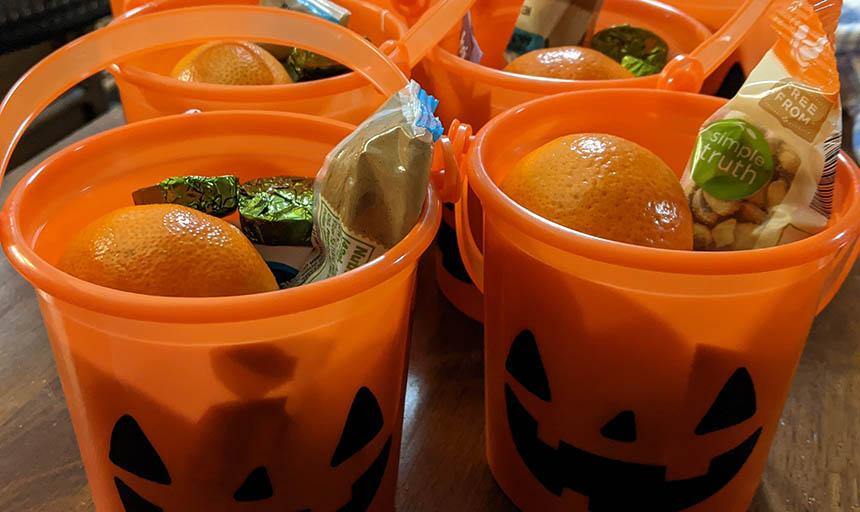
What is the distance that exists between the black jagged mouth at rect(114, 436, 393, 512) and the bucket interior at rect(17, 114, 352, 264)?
0.43 feet

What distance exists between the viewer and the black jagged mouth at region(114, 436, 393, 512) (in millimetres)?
357

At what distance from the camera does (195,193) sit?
1.35 ft

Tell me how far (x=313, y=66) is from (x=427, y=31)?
116mm

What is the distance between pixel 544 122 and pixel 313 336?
24cm

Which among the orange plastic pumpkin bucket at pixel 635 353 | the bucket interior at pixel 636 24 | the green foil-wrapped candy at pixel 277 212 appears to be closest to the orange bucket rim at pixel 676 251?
the orange plastic pumpkin bucket at pixel 635 353

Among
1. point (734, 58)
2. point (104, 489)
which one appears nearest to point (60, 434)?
point (104, 489)

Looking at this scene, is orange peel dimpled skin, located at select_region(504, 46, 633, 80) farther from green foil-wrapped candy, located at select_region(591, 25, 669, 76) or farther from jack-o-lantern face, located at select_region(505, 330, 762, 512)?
jack-o-lantern face, located at select_region(505, 330, 762, 512)

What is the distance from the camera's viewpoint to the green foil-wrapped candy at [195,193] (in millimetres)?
408

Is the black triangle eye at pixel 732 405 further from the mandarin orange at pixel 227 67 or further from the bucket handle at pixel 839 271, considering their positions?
the mandarin orange at pixel 227 67

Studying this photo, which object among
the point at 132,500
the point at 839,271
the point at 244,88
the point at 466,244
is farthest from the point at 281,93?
the point at 839,271

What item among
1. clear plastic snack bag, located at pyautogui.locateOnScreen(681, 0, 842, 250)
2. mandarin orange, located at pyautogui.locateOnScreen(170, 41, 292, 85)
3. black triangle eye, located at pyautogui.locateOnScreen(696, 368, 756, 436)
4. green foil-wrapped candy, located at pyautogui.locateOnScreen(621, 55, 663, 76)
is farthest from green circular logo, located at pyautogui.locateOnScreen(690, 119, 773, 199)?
mandarin orange, located at pyautogui.locateOnScreen(170, 41, 292, 85)

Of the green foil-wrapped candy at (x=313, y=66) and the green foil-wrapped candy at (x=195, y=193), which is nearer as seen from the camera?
the green foil-wrapped candy at (x=195, y=193)

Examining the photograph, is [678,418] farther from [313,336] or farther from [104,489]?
[104,489]

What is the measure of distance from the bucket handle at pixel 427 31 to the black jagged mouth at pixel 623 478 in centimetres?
24
